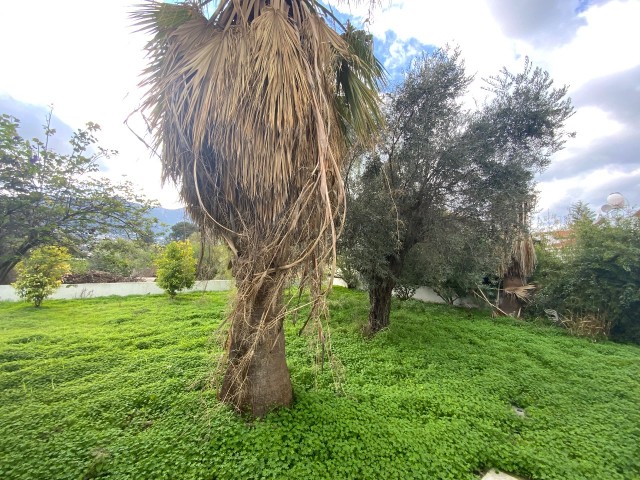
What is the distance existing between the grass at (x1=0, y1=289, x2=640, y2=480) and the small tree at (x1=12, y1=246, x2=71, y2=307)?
4.68m

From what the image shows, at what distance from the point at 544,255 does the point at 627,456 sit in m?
9.83

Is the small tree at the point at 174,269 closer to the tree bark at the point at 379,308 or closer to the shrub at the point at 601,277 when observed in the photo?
the tree bark at the point at 379,308

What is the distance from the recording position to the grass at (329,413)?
2.55 m

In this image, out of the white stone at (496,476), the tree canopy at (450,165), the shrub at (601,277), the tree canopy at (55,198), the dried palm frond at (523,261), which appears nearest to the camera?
the white stone at (496,476)

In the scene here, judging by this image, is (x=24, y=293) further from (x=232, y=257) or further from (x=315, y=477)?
(x=315, y=477)

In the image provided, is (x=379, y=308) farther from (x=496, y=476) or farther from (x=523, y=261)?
(x=523, y=261)

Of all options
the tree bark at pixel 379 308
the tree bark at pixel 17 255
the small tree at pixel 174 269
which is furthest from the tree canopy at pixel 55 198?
the small tree at pixel 174 269

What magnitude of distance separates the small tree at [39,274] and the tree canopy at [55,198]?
18.9 feet

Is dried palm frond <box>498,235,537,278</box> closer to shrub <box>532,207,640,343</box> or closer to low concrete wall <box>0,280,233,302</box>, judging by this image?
shrub <box>532,207,640,343</box>

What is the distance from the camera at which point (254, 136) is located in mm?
2562

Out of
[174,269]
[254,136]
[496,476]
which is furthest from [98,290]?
[496,476]

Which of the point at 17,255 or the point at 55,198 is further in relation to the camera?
the point at 55,198

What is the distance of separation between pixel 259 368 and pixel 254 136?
96.4 inches

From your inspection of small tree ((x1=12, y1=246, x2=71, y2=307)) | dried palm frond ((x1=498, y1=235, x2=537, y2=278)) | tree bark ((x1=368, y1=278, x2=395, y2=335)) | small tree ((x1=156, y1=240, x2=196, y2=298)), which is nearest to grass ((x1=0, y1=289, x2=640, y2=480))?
tree bark ((x1=368, y1=278, x2=395, y2=335))
